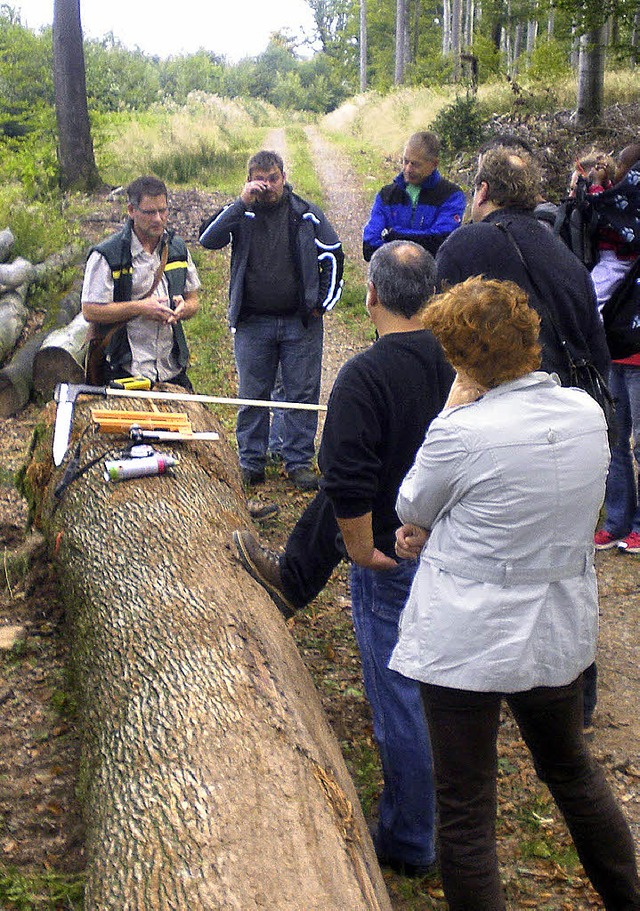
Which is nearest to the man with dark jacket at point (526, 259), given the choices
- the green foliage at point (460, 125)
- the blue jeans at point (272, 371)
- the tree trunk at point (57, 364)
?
the blue jeans at point (272, 371)

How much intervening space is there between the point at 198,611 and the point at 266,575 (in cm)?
50

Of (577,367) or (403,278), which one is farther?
(577,367)

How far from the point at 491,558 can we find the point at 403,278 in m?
0.98

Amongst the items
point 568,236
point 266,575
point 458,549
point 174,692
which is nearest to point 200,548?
point 266,575

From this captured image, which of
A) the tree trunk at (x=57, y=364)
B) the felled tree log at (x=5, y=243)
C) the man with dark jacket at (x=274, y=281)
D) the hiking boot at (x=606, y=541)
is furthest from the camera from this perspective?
the felled tree log at (x=5, y=243)

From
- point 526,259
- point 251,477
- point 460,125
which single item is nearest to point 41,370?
point 251,477

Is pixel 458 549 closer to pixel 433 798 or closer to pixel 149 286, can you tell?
pixel 433 798

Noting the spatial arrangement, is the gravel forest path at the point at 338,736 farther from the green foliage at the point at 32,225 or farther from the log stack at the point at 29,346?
the green foliage at the point at 32,225

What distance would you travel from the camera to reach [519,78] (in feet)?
69.4

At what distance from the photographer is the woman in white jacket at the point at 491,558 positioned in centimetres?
231

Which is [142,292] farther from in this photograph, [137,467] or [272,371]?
[137,467]

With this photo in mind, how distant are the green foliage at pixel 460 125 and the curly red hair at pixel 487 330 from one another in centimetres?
1510

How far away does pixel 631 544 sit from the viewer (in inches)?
207

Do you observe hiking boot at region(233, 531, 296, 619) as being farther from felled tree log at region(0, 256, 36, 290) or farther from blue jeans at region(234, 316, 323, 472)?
felled tree log at region(0, 256, 36, 290)
